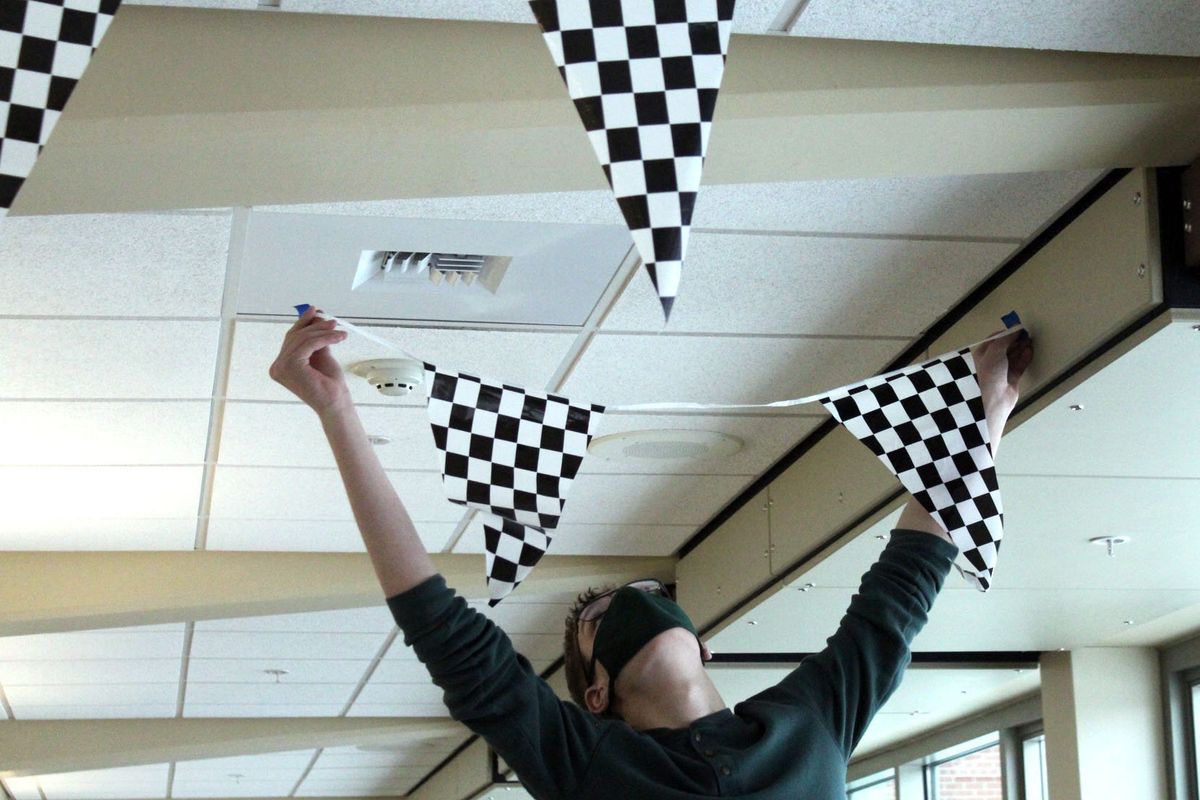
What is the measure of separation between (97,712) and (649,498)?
5655 millimetres

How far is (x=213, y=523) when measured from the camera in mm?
6137

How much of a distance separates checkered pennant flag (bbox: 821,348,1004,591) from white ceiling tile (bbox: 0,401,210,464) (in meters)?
2.56

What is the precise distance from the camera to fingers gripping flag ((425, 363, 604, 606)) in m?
2.55

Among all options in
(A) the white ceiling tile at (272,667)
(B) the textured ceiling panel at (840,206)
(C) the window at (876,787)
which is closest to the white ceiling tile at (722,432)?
(B) the textured ceiling panel at (840,206)

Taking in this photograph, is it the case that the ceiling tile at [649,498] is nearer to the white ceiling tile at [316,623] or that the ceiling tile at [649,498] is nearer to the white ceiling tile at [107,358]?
the white ceiling tile at [107,358]

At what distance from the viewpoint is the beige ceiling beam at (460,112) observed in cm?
262

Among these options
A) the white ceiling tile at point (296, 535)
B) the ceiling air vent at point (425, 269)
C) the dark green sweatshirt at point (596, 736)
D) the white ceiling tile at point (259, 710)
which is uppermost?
the ceiling air vent at point (425, 269)

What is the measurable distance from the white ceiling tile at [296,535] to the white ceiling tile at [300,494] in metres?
0.10

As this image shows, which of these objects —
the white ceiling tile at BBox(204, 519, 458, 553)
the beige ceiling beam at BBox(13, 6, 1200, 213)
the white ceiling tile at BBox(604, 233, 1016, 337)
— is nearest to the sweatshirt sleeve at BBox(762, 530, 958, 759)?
the beige ceiling beam at BBox(13, 6, 1200, 213)

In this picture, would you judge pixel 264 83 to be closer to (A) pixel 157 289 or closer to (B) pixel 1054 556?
(A) pixel 157 289

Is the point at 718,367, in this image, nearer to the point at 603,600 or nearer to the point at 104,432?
the point at 104,432

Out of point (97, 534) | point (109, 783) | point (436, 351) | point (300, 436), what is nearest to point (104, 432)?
point (300, 436)

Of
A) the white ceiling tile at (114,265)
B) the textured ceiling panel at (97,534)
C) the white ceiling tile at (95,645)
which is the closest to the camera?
the white ceiling tile at (114,265)

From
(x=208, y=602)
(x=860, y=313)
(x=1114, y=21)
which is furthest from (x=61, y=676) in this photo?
(x=1114, y=21)
